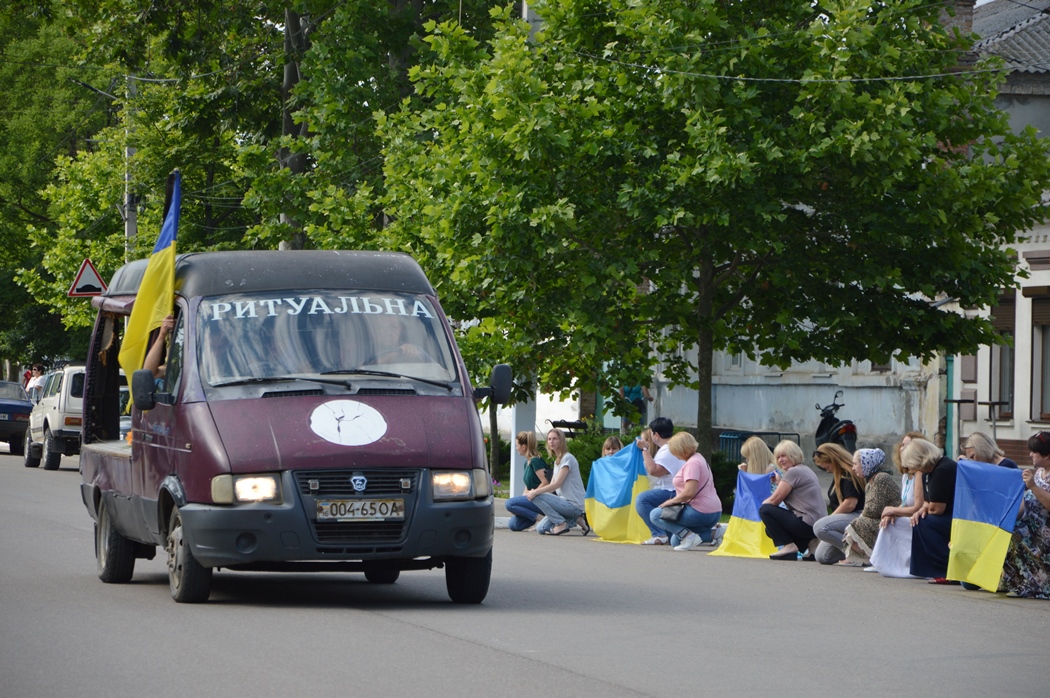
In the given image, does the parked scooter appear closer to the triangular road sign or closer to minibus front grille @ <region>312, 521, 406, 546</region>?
the triangular road sign

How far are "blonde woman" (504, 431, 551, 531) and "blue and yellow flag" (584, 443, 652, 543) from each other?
93 centimetres

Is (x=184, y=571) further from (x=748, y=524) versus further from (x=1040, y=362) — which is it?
(x=1040, y=362)

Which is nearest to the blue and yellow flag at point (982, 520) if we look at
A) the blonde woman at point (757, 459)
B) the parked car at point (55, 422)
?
the blonde woman at point (757, 459)

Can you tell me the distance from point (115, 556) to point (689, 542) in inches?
280

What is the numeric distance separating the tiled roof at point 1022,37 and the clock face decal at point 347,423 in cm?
2481

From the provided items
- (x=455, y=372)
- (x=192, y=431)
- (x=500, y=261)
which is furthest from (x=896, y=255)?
(x=192, y=431)

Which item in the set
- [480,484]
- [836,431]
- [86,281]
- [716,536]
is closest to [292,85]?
[86,281]

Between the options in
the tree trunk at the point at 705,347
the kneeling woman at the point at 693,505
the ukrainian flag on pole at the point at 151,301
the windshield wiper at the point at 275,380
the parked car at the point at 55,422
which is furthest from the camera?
the parked car at the point at 55,422

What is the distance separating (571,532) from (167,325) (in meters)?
9.76

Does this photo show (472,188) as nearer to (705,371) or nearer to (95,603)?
(705,371)

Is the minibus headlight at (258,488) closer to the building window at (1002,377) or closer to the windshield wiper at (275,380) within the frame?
the windshield wiper at (275,380)

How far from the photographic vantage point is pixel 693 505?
726 inches

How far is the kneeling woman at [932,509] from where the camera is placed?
14.9m

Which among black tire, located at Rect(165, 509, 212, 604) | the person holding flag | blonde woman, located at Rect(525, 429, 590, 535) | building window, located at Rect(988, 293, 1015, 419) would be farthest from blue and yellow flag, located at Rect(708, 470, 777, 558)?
building window, located at Rect(988, 293, 1015, 419)
